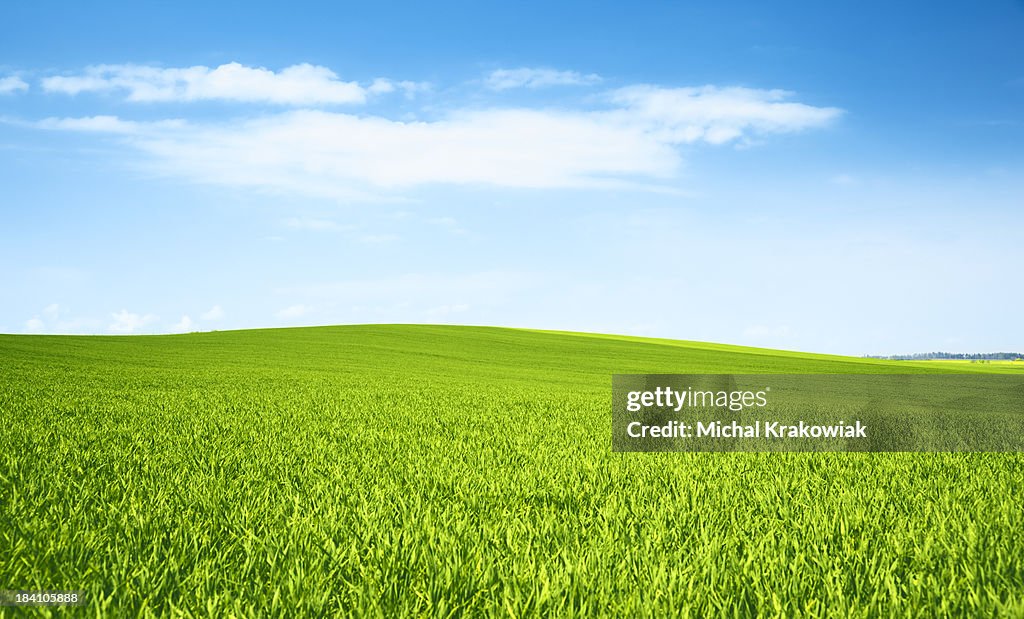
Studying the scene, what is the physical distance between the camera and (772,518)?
18.0 ft

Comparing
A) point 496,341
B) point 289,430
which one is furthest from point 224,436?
point 496,341

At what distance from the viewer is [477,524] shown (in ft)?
17.5

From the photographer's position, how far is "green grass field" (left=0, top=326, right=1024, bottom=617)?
11.7 feet

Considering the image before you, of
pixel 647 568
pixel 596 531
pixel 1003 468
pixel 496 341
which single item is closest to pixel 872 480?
pixel 1003 468

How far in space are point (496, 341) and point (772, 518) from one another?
55103 mm

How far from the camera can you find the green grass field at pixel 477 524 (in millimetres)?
3580

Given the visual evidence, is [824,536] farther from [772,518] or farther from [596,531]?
[596,531]

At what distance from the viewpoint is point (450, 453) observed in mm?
9102

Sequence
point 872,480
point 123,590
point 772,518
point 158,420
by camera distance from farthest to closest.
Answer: point 158,420
point 872,480
point 772,518
point 123,590

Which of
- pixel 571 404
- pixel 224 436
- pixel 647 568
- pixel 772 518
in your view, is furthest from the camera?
pixel 571 404

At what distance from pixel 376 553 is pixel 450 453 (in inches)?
192

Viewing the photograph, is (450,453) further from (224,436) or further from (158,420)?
(158,420)

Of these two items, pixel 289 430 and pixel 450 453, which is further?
pixel 289 430

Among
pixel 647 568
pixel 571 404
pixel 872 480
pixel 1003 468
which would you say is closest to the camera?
pixel 647 568
